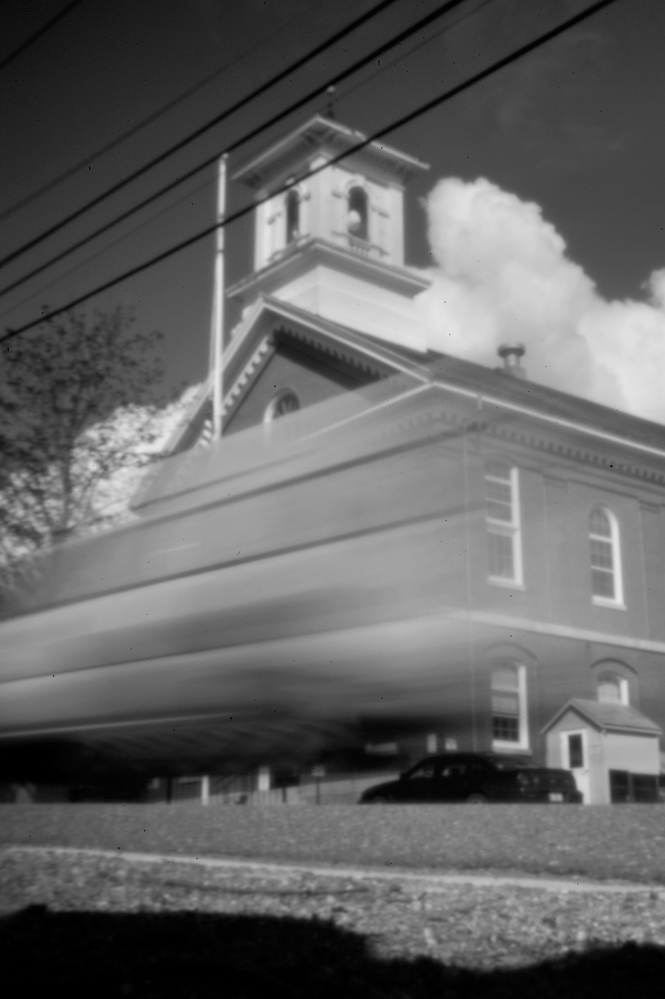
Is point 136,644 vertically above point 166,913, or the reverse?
point 136,644

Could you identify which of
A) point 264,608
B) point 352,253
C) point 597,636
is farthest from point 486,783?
point 352,253

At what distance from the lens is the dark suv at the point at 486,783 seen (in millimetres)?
15758

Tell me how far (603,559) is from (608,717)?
271cm

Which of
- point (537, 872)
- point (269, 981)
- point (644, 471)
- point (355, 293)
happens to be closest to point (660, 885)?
point (537, 872)

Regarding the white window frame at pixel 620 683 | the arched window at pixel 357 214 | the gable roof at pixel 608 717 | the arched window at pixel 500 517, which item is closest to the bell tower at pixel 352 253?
the arched window at pixel 357 214

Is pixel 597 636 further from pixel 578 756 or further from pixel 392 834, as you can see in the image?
pixel 392 834

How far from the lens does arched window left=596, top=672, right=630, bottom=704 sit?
18.7m

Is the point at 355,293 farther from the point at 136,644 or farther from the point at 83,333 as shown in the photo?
the point at 136,644

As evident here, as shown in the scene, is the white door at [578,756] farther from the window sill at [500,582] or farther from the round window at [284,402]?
the window sill at [500,582]

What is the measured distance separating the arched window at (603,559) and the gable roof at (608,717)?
69.9 inches

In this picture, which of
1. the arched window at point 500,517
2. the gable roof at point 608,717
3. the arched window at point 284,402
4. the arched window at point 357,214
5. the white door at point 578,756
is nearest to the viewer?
the arched window at point 500,517

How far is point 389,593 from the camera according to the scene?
3.03m

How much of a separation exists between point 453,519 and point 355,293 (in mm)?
24702

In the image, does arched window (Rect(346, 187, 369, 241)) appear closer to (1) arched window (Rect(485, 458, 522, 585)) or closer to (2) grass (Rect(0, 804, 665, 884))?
(1) arched window (Rect(485, 458, 522, 585))
